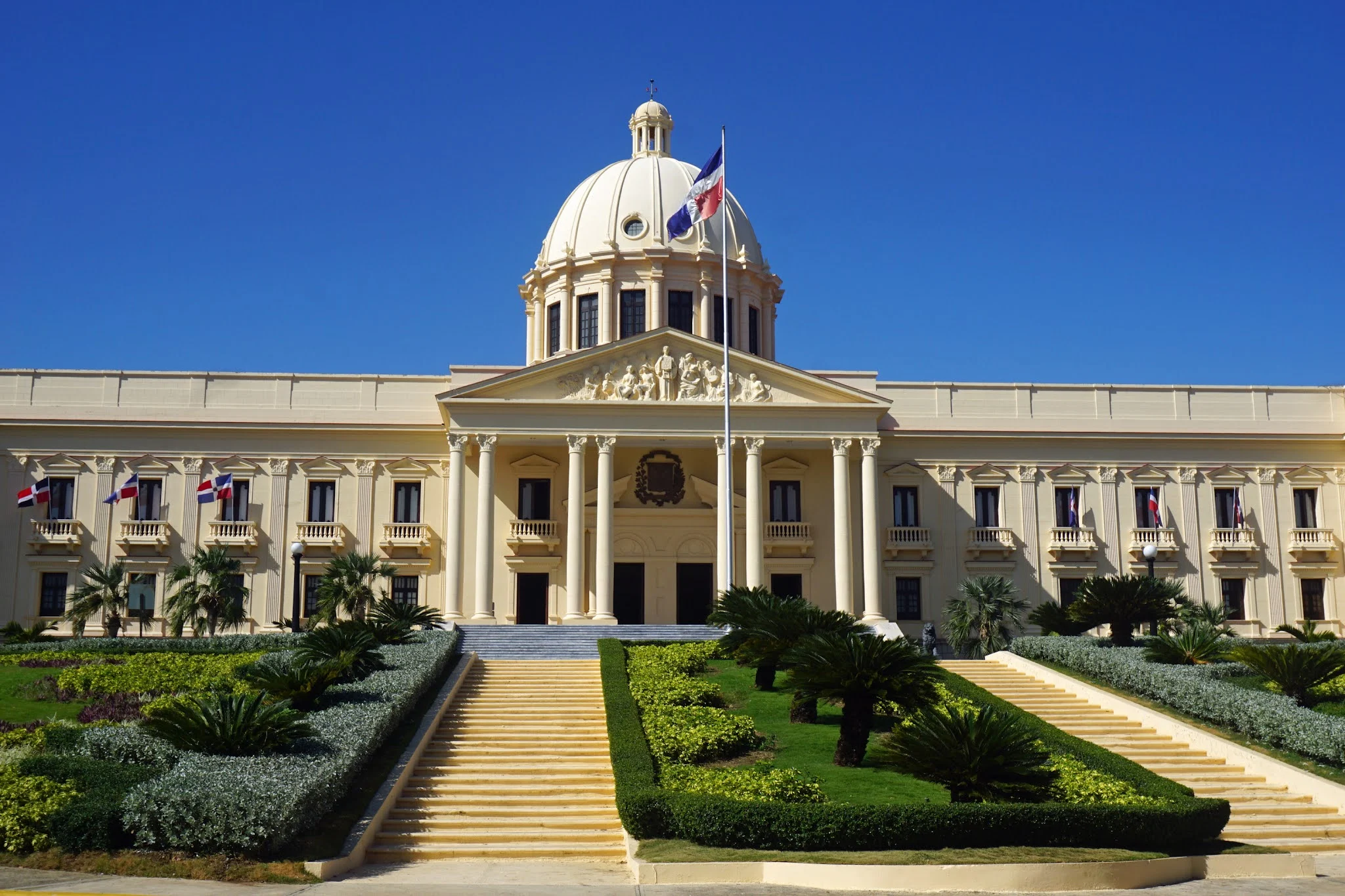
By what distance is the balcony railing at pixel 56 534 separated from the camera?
4562cm

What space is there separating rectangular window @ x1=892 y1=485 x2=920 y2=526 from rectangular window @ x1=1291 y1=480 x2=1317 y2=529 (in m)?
13.8

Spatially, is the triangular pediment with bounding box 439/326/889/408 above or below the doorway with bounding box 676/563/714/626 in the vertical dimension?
above

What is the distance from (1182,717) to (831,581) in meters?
19.5

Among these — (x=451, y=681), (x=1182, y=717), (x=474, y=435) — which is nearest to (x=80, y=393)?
(x=474, y=435)

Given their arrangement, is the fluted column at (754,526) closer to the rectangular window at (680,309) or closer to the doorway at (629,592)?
the doorway at (629,592)

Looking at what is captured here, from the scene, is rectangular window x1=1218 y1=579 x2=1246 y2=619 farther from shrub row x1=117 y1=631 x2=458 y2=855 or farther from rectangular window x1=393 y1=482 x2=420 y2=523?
shrub row x1=117 y1=631 x2=458 y2=855

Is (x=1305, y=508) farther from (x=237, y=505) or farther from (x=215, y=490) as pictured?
(x=215, y=490)

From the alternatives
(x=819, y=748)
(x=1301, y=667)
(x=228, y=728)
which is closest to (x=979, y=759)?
(x=819, y=748)

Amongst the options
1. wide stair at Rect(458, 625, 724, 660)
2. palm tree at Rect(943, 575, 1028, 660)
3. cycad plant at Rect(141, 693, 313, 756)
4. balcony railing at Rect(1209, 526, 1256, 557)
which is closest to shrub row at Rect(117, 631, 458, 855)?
cycad plant at Rect(141, 693, 313, 756)

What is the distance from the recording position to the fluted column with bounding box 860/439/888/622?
43.0 meters

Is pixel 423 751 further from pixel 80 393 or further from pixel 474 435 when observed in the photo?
pixel 80 393

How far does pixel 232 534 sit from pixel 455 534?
29.2 feet

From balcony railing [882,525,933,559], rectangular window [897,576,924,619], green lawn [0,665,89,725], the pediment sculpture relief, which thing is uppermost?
the pediment sculpture relief

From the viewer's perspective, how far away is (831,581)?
46.9m
